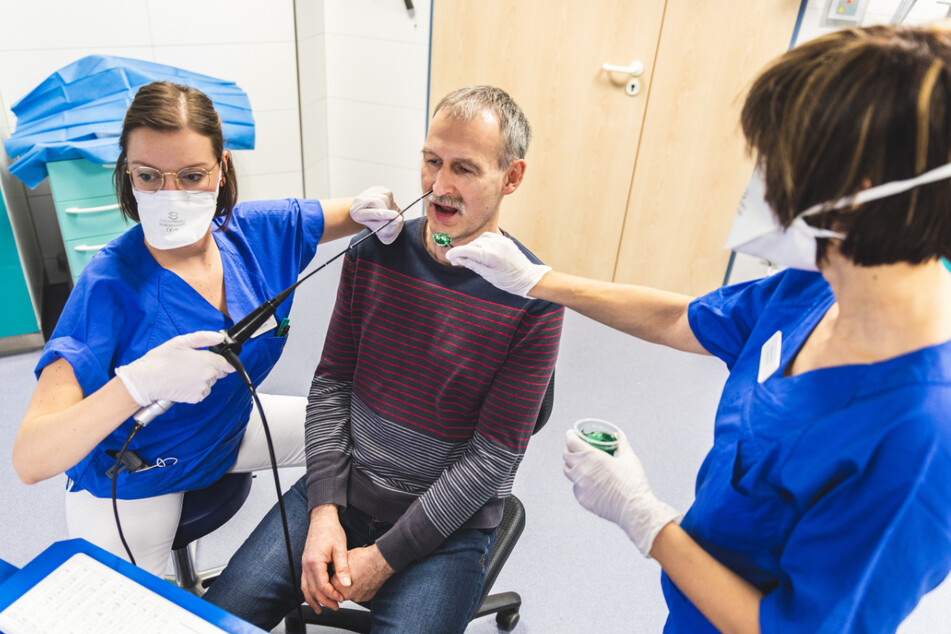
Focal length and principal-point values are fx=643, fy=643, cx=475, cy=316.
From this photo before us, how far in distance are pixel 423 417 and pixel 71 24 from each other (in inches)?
93.7

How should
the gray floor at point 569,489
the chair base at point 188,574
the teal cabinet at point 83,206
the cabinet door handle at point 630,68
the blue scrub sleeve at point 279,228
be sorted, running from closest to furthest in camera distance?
the blue scrub sleeve at point 279,228 → the chair base at point 188,574 → the gray floor at point 569,489 → the teal cabinet at point 83,206 → the cabinet door handle at point 630,68

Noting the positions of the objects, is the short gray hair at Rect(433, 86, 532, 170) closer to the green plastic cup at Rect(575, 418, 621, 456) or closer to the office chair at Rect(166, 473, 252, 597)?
the green plastic cup at Rect(575, 418, 621, 456)

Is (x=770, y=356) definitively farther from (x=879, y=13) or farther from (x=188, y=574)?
(x=879, y=13)

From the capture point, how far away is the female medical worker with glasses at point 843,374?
64 cm

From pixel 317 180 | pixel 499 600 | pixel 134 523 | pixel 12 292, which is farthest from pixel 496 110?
pixel 317 180

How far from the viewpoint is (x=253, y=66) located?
3.11 m

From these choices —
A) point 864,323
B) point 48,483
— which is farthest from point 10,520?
point 864,323

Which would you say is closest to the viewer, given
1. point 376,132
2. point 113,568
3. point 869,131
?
point 869,131

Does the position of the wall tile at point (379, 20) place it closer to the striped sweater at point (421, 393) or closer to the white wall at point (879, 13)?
the white wall at point (879, 13)

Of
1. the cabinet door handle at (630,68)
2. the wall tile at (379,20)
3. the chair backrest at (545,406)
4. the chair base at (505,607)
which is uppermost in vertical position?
the wall tile at (379,20)

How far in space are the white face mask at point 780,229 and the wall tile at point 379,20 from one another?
278 centimetres

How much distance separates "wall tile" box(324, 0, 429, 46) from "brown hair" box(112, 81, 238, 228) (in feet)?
7.27

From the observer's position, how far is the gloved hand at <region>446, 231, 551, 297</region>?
1.14 meters

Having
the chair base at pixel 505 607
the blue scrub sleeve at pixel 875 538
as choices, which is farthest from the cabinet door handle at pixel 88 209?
the blue scrub sleeve at pixel 875 538
